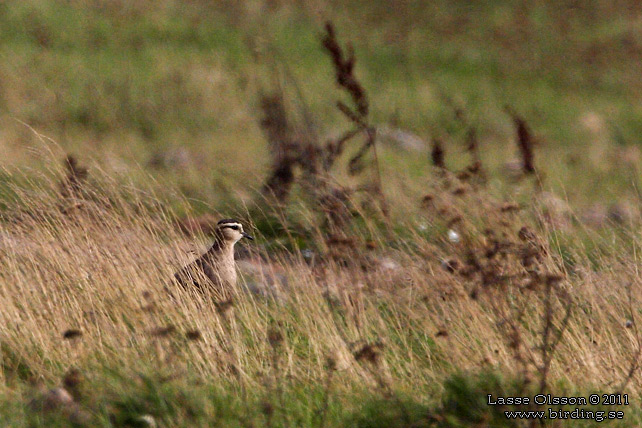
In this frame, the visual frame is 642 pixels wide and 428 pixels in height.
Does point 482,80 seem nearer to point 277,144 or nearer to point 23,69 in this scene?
point 23,69

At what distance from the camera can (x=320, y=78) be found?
78.7ft

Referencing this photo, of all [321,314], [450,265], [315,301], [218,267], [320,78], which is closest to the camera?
[321,314]

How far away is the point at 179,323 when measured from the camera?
5.45 metres

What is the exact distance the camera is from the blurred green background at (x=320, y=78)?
1736 cm

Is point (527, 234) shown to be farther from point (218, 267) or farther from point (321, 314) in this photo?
point (218, 267)

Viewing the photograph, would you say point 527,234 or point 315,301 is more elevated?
point 527,234

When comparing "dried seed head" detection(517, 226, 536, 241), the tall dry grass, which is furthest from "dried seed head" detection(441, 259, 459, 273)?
"dried seed head" detection(517, 226, 536, 241)

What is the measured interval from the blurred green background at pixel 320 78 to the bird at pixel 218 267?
4388mm

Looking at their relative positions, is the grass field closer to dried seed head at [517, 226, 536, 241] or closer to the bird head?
dried seed head at [517, 226, 536, 241]

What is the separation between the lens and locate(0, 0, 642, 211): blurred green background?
57.0 ft

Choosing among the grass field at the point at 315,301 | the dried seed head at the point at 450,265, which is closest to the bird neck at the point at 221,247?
the grass field at the point at 315,301

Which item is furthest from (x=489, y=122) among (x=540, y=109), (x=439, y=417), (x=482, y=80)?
(x=439, y=417)

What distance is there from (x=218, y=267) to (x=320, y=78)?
Result: 1807 cm

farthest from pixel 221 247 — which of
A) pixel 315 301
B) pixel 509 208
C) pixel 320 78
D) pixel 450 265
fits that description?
pixel 320 78
